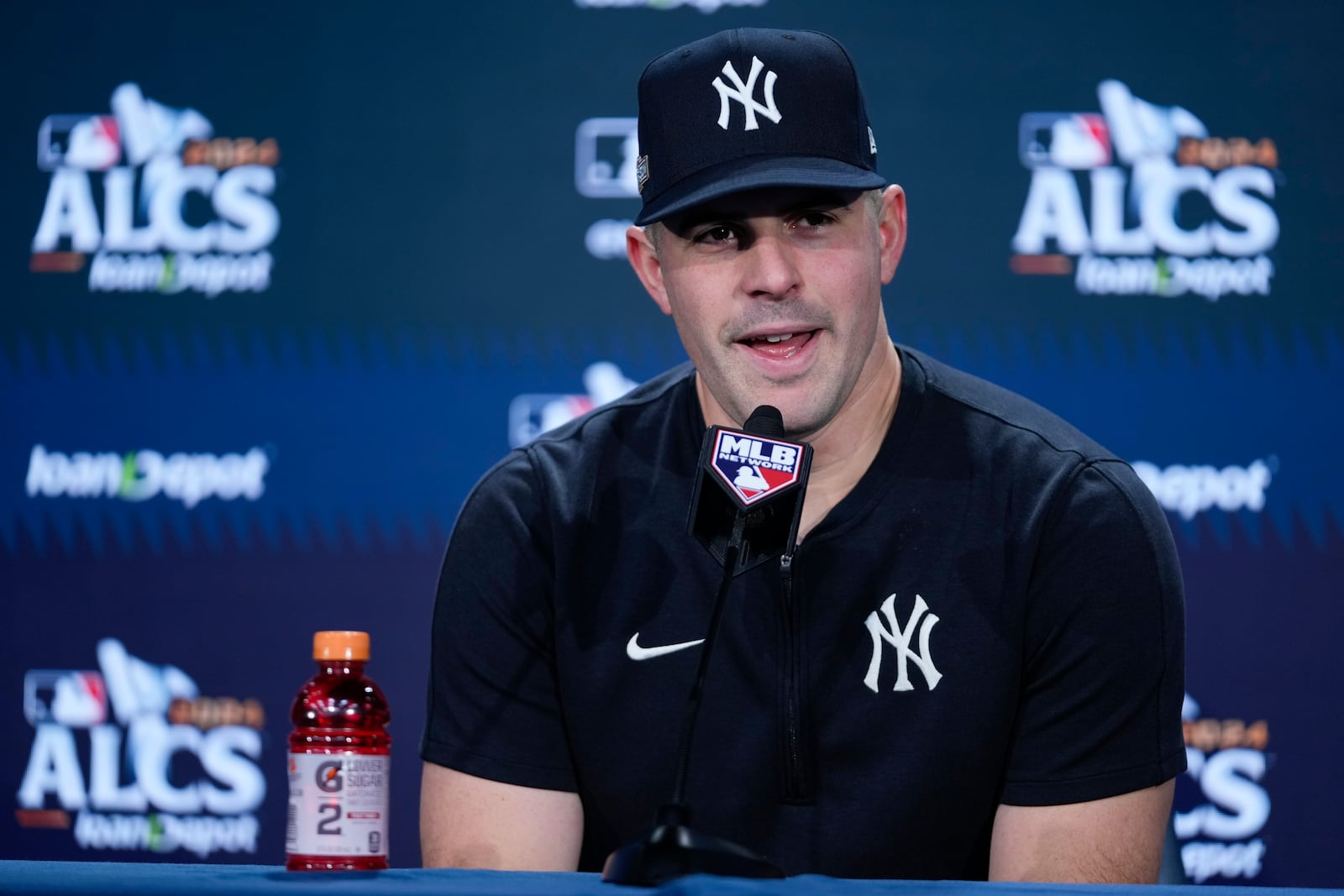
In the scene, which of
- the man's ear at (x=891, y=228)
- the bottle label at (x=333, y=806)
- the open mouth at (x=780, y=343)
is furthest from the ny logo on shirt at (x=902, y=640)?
the bottle label at (x=333, y=806)

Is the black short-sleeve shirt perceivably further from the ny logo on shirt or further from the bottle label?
the bottle label

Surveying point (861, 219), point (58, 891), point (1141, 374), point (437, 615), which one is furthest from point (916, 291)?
point (58, 891)

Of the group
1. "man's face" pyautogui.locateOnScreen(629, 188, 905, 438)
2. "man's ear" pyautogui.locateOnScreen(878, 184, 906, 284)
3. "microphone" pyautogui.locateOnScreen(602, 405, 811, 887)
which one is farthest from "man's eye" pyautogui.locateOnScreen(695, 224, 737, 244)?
"microphone" pyautogui.locateOnScreen(602, 405, 811, 887)

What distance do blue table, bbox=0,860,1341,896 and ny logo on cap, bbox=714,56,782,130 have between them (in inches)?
31.8

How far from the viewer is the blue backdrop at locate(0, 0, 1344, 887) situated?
2.45 meters

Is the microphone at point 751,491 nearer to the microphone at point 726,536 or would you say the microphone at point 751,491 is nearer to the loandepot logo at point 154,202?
the microphone at point 726,536

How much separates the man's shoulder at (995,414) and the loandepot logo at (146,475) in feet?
4.66

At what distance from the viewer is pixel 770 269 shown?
4.79 feet

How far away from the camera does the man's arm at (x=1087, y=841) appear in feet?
4.51

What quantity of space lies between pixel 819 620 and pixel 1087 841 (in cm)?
34

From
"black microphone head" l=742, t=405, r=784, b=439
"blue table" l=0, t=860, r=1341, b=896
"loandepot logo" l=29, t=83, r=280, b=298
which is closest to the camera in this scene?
"blue table" l=0, t=860, r=1341, b=896

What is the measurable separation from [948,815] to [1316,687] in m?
1.23

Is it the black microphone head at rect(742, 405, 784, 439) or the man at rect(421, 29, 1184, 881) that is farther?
the man at rect(421, 29, 1184, 881)

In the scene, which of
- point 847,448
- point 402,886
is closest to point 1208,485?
point 847,448
